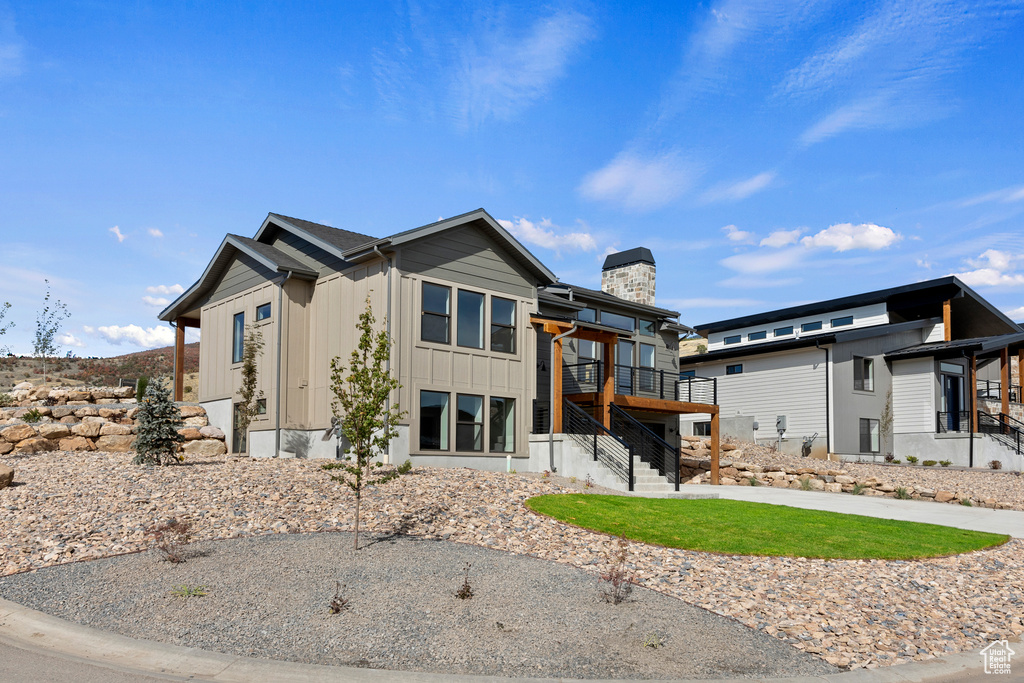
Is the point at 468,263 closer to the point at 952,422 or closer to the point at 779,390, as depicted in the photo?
the point at 779,390

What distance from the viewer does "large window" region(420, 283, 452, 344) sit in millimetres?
17281

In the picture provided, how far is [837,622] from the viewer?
26.0 feet

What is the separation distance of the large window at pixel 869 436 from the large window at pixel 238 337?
75.9 ft

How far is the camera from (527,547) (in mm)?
10227

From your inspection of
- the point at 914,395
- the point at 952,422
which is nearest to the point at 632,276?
the point at 914,395

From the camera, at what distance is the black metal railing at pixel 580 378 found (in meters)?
22.0

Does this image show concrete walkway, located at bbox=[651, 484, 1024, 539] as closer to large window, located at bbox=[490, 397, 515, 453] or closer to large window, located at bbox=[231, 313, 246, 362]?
large window, located at bbox=[490, 397, 515, 453]

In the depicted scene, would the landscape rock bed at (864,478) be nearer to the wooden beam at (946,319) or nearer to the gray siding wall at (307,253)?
the wooden beam at (946,319)

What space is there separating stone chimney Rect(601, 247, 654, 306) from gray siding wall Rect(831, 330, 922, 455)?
8.07 m

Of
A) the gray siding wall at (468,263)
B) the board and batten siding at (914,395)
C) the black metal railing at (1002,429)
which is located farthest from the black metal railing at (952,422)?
the gray siding wall at (468,263)

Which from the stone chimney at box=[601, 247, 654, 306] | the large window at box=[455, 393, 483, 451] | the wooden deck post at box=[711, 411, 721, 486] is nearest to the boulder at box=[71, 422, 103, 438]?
the large window at box=[455, 393, 483, 451]

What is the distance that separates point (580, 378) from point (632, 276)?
18.8 feet

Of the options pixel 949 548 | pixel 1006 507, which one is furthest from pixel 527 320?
pixel 1006 507

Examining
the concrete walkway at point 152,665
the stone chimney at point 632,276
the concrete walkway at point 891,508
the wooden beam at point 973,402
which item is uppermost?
the stone chimney at point 632,276
